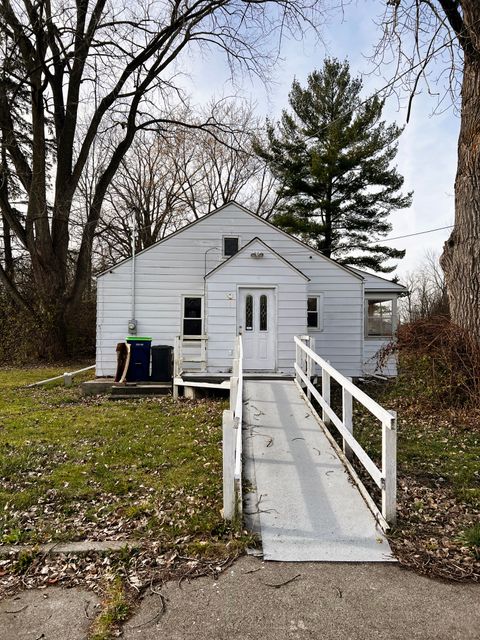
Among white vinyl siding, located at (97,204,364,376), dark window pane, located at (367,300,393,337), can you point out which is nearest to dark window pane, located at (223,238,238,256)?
white vinyl siding, located at (97,204,364,376)

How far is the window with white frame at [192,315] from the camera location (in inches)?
497

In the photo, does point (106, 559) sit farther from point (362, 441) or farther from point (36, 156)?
point (36, 156)

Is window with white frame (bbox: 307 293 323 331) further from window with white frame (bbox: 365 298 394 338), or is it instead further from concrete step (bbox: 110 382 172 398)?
concrete step (bbox: 110 382 172 398)

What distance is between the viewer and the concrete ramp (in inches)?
122

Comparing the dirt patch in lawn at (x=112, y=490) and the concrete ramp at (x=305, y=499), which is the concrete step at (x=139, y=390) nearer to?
the dirt patch in lawn at (x=112, y=490)

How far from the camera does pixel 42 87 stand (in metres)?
16.5

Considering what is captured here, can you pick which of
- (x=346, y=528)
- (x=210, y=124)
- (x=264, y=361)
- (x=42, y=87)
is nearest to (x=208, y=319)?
(x=264, y=361)

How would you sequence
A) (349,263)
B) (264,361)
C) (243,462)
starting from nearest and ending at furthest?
(243,462) → (264,361) → (349,263)

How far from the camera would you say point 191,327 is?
12.7 meters

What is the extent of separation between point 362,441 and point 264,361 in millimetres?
4725

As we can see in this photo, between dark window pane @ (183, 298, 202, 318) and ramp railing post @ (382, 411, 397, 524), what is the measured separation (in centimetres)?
968

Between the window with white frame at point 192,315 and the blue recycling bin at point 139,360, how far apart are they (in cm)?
246

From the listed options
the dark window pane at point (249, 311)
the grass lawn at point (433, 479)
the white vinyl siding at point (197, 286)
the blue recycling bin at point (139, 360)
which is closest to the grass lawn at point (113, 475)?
the grass lawn at point (433, 479)

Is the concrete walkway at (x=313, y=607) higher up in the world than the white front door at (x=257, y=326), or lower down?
lower down
